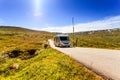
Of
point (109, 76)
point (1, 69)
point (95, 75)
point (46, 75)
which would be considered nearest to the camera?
point (109, 76)

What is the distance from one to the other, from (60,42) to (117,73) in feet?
109

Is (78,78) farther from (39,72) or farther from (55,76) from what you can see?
(39,72)

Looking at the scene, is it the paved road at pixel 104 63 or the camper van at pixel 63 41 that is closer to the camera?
the paved road at pixel 104 63

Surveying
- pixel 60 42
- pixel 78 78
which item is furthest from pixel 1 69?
pixel 60 42

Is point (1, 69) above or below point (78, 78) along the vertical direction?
below

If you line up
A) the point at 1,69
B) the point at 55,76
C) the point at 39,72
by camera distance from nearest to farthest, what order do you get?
1. the point at 55,76
2. the point at 39,72
3. the point at 1,69

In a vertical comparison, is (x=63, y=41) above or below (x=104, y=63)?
below

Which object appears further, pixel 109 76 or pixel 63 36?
pixel 63 36

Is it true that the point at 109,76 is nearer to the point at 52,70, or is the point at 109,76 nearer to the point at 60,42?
the point at 52,70

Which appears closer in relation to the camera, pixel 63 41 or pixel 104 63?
pixel 104 63

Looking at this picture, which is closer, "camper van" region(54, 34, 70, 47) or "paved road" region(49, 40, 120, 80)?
"paved road" region(49, 40, 120, 80)

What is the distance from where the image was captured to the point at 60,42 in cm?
4478

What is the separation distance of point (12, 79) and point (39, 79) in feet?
15.7

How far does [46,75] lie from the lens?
14.4m
